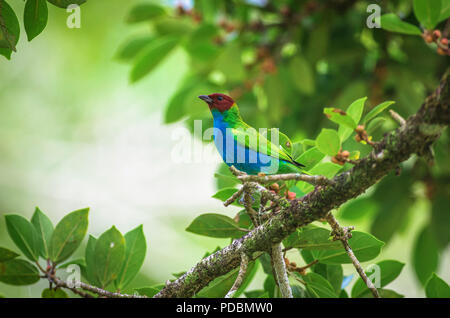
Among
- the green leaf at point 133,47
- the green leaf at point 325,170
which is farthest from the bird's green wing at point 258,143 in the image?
the green leaf at point 133,47

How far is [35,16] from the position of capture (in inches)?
76.4

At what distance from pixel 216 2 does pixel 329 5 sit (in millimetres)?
1047

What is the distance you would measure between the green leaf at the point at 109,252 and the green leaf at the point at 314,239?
89 cm

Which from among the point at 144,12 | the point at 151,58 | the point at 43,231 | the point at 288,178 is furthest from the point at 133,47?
→ the point at 288,178

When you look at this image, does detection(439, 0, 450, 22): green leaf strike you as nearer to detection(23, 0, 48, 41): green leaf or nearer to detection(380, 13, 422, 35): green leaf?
detection(380, 13, 422, 35): green leaf

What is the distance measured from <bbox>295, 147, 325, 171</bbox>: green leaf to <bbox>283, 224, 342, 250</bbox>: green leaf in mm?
299

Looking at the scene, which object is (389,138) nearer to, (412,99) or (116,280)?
(116,280)

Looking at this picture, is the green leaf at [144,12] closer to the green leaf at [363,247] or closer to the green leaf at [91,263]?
the green leaf at [91,263]

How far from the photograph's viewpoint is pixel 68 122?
9.30 metres

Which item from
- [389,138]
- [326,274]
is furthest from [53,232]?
[389,138]

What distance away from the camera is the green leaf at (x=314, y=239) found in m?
2.17

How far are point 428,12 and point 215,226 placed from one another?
1483 mm

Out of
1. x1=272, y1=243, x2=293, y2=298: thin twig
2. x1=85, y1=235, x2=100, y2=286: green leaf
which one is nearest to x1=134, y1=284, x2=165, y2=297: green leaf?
x1=85, y1=235, x2=100, y2=286: green leaf

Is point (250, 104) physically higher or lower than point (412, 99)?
higher
